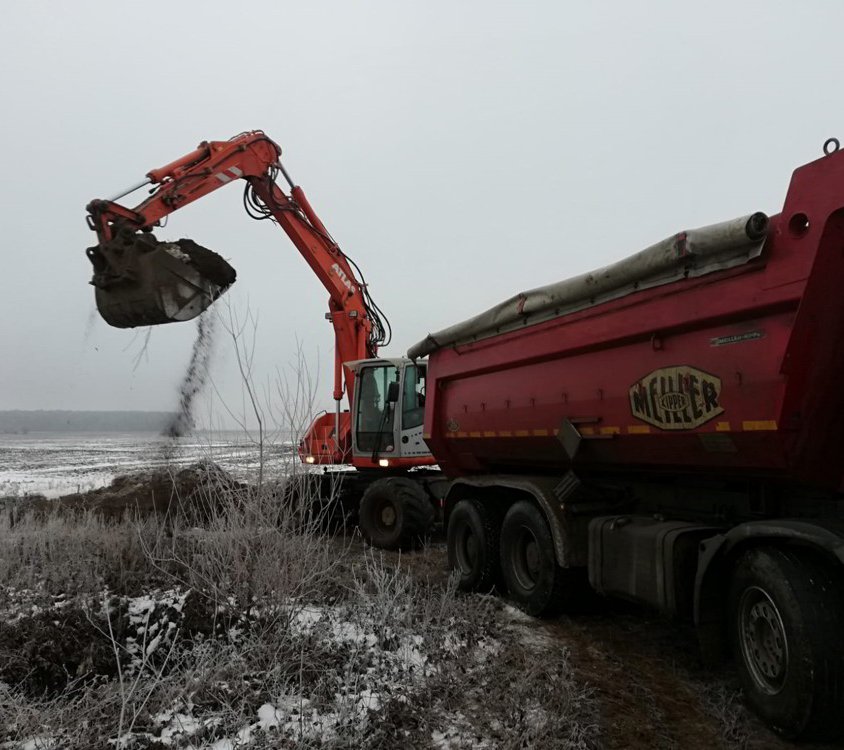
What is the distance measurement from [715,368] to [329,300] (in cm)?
817

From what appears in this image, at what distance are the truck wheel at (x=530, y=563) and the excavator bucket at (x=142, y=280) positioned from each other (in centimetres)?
498

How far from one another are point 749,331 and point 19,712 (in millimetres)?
4152

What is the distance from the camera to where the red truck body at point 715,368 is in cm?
331

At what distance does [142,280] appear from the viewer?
316 inches

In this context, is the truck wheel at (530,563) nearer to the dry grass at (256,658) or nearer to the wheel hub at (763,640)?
the dry grass at (256,658)

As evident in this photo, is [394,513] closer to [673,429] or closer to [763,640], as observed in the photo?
[673,429]

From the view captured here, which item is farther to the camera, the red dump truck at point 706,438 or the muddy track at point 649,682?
the muddy track at point 649,682

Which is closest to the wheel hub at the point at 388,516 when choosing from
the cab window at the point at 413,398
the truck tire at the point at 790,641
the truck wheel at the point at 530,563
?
the cab window at the point at 413,398

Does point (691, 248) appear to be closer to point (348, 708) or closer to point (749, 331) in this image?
point (749, 331)

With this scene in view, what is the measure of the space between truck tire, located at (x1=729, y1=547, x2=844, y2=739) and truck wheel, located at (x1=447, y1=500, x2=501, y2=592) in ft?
9.80

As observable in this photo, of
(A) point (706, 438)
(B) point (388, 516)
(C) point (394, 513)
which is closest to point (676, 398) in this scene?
(A) point (706, 438)

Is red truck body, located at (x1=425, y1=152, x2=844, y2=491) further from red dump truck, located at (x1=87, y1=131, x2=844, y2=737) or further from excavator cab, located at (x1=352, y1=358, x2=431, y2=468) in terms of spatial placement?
excavator cab, located at (x1=352, y1=358, x2=431, y2=468)

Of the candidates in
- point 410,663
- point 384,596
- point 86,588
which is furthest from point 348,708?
point 86,588

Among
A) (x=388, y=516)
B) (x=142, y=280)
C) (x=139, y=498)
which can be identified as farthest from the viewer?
(x=139, y=498)
